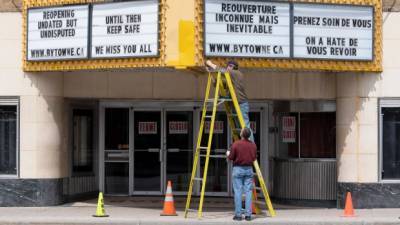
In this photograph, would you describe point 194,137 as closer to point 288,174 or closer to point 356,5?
point 288,174

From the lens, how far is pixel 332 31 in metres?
15.6

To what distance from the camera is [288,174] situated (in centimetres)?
1786

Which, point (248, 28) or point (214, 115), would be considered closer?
point (214, 115)

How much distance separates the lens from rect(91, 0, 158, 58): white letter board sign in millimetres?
14758

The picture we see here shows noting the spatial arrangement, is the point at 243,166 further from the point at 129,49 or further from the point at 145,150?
the point at 145,150

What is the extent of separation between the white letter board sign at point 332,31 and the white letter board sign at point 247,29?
303 millimetres

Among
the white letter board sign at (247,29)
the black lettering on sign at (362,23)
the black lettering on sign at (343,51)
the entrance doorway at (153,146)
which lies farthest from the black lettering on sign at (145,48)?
the entrance doorway at (153,146)

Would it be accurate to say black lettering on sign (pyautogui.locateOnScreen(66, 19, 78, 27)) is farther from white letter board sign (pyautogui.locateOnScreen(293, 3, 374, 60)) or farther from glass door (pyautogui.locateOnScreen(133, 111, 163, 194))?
white letter board sign (pyautogui.locateOnScreen(293, 3, 374, 60))

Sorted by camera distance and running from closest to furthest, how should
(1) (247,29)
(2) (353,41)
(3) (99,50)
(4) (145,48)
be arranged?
(4) (145,48), (1) (247,29), (3) (99,50), (2) (353,41)

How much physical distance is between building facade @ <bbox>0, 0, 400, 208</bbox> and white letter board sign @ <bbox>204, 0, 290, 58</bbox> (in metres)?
0.13

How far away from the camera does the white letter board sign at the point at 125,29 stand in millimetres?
14758

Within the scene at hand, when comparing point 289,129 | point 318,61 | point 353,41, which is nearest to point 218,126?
point 289,129

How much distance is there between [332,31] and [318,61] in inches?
28.1

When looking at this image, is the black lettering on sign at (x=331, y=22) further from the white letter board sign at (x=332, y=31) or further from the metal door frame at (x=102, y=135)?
the metal door frame at (x=102, y=135)
